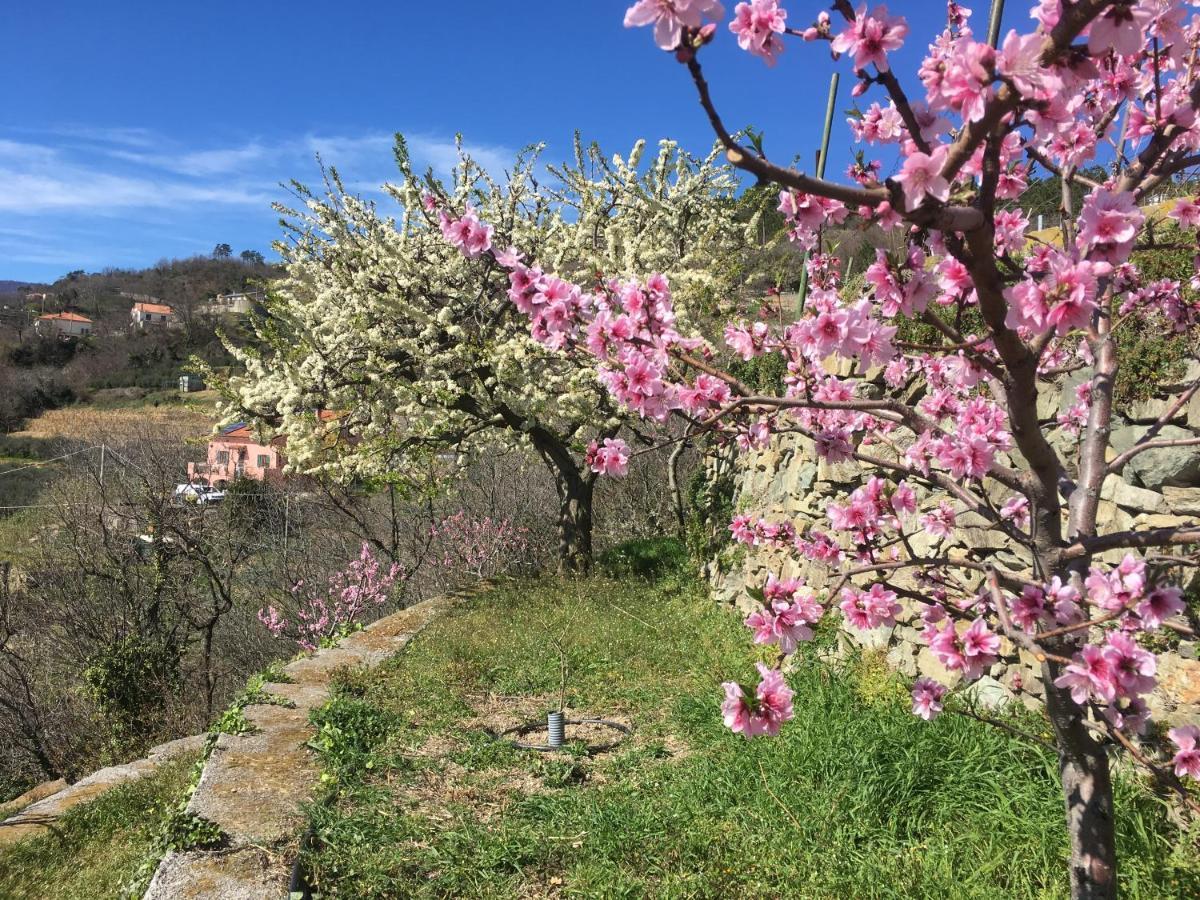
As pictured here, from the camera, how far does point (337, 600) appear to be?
10422 mm

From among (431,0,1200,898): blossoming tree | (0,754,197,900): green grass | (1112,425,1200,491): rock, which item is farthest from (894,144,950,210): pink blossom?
(0,754,197,900): green grass

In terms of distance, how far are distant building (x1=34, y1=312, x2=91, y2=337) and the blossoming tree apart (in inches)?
2603

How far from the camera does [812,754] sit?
11.1 ft

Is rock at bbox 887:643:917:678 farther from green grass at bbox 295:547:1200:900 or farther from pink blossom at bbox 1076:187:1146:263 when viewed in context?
pink blossom at bbox 1076:187:1146:263

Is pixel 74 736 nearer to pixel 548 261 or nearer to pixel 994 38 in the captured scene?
pixel 548 261

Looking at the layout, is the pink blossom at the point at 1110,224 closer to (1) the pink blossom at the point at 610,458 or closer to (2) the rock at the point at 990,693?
(1) the pink blossom at the point at 610,458

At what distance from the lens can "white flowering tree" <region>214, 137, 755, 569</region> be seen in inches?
271

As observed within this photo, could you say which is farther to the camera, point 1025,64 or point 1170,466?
point 1170,466

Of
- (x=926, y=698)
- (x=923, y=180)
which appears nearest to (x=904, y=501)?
(x=926, y=698)

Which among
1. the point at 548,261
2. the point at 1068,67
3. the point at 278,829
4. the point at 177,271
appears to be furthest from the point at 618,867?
the point at 177,271

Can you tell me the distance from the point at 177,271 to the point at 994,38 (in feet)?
234

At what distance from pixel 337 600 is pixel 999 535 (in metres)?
8.64

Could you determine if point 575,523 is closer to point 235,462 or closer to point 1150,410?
point 1150,410

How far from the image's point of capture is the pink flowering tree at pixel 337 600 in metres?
9.77
